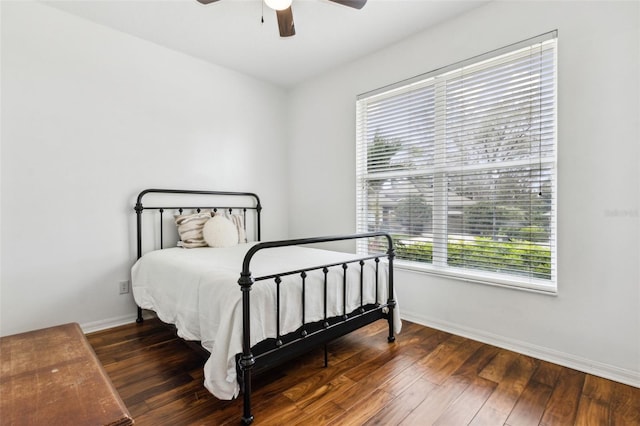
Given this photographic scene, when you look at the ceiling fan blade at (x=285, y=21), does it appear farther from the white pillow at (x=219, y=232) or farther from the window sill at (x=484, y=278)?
the window sill at (x=484, y=278)

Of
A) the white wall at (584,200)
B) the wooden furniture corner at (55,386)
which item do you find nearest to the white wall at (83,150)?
the wooden furniture corner at (55,386)

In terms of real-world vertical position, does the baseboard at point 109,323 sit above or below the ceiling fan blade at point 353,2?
below

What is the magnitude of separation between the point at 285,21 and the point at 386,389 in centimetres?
234

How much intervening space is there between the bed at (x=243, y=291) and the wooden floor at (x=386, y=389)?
197 millimetres

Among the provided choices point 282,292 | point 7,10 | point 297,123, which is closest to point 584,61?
point 282,292

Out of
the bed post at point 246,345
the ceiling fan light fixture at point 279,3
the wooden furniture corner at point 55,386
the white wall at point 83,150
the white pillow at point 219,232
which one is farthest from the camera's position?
the white pillow at point 219,232

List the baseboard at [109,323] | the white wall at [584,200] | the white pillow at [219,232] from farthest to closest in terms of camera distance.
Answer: the white pillow at [219,232], the baseboard at [109,323], the white wall at [584,200]

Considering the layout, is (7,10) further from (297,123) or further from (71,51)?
(297,123)

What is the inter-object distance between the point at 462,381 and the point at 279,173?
287cm

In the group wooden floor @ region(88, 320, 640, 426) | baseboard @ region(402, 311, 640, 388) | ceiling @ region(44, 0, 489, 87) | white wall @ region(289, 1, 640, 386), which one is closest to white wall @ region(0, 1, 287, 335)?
ceiling @ region(44, 0, 489, 87)

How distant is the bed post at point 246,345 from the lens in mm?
1503

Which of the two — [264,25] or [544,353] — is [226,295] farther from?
[264,25]

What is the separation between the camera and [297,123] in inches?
154

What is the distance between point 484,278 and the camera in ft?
7.81
